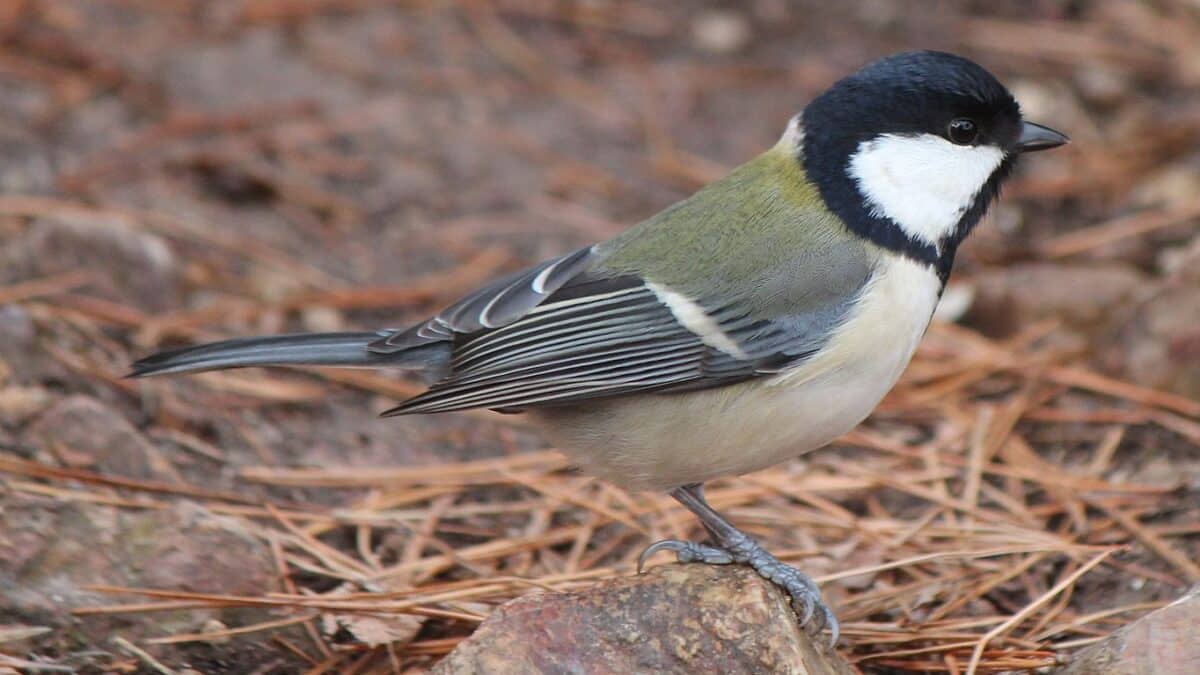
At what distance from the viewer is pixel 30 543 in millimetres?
2184

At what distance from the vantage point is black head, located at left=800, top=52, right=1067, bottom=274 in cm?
237

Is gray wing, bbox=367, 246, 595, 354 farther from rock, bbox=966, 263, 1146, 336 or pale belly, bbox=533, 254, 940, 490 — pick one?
rock, bbox=966, 263, 1146, 336

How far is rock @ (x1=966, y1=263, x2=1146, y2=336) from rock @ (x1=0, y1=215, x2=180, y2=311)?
2.09m

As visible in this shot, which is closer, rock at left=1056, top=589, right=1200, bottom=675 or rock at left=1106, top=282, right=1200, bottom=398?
rock at left=1056, top=589, right=1200, bottom=675

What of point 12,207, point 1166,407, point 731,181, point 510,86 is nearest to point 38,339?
point 12,207

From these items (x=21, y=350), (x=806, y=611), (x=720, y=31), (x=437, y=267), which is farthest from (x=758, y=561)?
(x=720, y=31)

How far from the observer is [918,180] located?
7.82ft

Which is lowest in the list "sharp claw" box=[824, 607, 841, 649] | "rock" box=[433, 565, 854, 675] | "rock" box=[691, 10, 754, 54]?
"sharp claw" box=[824, 607, 841, 649]

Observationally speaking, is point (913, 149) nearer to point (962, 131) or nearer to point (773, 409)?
point (962, 131)

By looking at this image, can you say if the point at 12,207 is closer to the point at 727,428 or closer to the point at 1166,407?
the point at 727,428

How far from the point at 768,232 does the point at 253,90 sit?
2457 millimetres

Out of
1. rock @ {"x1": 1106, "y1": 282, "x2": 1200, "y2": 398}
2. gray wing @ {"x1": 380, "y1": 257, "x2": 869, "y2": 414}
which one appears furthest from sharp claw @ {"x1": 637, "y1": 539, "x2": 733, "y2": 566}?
rock @ {"x1": 1106, "y1": 282, "x2": 1200, "y2": 398}

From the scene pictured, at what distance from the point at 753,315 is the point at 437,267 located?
1.69 meters

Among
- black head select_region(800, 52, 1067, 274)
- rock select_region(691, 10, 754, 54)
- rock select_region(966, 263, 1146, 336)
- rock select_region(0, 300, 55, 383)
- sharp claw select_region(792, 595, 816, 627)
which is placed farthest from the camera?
rock select_region(691, 10, 754, 54)
